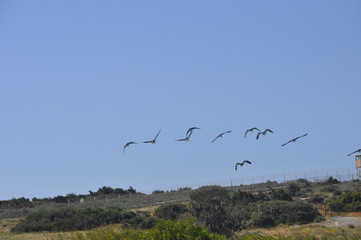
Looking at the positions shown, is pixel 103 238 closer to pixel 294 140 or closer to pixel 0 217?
pixel 294 140

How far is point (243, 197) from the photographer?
5381 centimetres

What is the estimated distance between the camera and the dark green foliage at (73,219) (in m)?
44.1

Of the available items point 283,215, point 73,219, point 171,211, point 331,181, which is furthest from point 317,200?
point 331,181

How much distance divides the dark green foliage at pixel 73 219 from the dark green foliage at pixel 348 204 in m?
13.7

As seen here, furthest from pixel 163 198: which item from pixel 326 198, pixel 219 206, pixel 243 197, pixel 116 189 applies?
pixel 219 206

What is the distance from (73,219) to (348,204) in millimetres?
20211

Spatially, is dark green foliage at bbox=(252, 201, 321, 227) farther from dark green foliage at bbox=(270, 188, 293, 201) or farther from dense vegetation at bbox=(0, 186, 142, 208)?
dense vegetation at bbox=(0, 186, 142, 208)

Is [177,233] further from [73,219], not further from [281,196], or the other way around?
[281,196]

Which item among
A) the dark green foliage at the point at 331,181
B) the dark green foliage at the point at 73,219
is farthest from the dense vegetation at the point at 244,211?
the dark green foliage at the point at 331,181

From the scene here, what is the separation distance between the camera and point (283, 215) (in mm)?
41219

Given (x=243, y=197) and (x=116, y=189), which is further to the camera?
(x=116, y=189)

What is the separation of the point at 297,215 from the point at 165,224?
69.9 ft

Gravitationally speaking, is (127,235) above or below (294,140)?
below

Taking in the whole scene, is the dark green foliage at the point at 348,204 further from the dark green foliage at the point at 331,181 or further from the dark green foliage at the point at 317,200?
the dark green foliage at the point at 331,181
